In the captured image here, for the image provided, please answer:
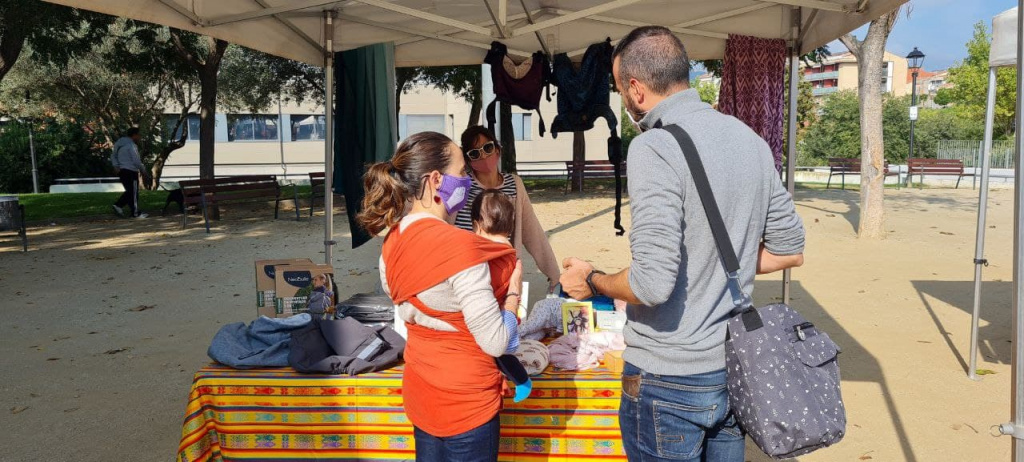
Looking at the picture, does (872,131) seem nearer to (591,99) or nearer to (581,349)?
(591,99)

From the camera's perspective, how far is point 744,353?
1778mm

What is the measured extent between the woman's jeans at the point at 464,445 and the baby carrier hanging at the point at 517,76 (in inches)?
142

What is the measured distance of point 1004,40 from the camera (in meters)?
4.51

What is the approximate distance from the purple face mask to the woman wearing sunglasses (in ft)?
5.93

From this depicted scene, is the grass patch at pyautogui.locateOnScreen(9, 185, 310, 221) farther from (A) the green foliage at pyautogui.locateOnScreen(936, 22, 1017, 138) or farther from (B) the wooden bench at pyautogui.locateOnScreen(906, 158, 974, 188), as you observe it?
(A) the green foliage at pyautogui.locateOnScreen(936, 22, 1017, 138)

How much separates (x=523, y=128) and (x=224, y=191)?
27.1 metres

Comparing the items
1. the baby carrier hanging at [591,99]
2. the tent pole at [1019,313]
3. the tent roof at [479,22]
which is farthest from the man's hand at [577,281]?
the baby carrier hanging at [591,99]

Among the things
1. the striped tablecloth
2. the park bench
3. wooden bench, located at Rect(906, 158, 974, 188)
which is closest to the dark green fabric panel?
the striped tablecloth

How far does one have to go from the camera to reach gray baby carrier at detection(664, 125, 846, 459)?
176 cm

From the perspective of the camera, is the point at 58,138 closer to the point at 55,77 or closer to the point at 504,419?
the point at 55,77

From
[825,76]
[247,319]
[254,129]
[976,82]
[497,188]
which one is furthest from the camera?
[825,76]

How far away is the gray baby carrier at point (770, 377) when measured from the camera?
176 cm

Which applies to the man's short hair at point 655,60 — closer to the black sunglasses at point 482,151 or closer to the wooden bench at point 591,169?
the black sunglasses at point 482,151

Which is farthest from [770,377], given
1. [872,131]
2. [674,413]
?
[872,131]
